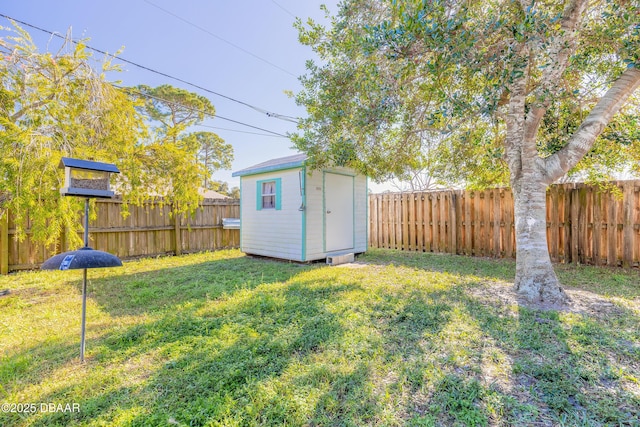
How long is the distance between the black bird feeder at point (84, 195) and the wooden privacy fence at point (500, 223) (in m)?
7.34

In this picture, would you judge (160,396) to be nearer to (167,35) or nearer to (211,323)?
(211,323)

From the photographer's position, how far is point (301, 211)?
634 centimetres

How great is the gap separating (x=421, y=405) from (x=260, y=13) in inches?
377

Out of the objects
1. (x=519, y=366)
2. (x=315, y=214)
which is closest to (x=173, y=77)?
(x=315, y=214)

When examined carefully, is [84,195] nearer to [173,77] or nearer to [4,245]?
[4,245]

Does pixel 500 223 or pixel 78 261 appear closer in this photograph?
pixel 78 261

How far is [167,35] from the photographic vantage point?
26.8ft

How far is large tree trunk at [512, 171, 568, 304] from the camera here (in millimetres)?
3619

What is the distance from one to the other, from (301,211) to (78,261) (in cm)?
437

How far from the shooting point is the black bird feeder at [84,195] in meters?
2.26

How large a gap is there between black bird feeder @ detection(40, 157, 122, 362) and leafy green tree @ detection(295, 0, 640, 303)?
10.8 ft

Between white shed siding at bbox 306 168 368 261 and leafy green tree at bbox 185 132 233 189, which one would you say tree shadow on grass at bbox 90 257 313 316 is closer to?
white shed siding at bbox 306 168 368 261

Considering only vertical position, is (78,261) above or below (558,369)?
above

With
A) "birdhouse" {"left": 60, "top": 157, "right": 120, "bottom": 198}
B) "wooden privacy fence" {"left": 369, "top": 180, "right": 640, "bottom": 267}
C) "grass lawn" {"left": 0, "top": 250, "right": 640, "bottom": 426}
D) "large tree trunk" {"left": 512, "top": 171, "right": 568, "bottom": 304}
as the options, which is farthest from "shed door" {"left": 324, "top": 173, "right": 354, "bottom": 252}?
"birdhouse" {"left": 60, "top": 157, "right": 120, "bottom": 198}
